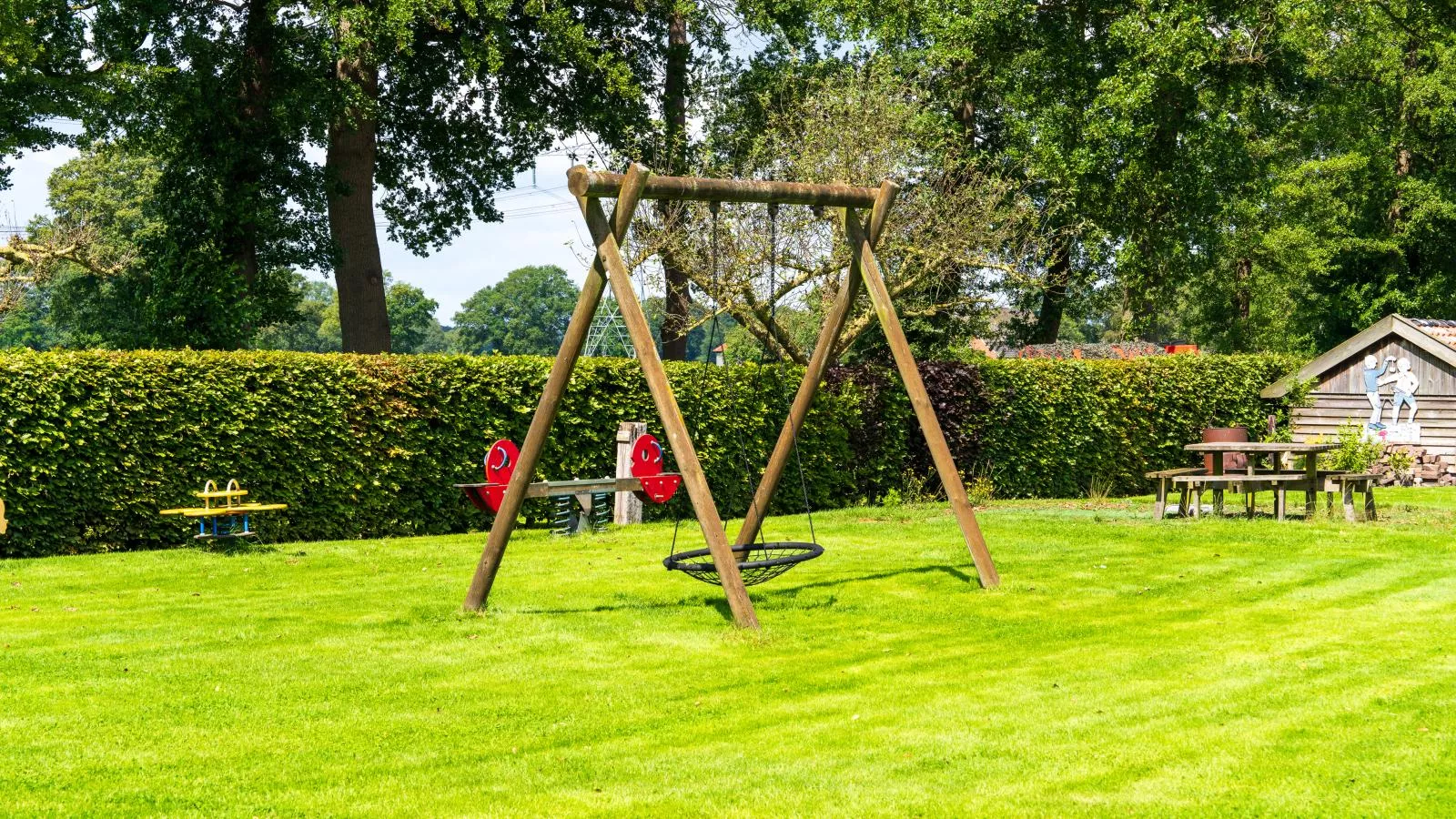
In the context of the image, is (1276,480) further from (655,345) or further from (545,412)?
(545,412)

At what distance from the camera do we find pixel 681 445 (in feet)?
29.6

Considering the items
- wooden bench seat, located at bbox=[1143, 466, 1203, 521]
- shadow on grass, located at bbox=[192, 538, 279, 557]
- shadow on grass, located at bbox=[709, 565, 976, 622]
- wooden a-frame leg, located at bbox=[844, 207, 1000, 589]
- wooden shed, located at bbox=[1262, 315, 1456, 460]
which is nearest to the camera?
shadow on grass, located at bbox=[709, 565, 976, 622]

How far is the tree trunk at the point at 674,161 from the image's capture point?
21844mm

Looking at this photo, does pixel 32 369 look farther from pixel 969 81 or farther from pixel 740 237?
pixel 969 81

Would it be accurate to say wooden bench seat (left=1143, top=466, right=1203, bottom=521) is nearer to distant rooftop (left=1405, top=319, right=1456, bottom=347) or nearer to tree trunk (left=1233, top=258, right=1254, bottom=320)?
distant rooftop (left=1405, top=319, right=1456, bottom=347)

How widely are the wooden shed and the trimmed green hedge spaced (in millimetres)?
4638

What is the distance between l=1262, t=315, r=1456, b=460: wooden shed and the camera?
77.9 ft

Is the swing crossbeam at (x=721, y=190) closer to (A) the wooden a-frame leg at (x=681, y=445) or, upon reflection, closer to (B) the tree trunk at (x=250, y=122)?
(A) the wooden a-frame leg at (x=681, y=445)

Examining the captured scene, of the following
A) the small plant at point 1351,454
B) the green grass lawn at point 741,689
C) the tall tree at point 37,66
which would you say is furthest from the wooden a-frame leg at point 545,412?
the tall tree at point 37,66

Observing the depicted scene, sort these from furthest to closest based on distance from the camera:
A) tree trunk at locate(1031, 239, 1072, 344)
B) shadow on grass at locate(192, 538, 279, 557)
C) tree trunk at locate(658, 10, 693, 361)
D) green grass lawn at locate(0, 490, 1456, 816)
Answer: tree trunk at locate(1031, 239, 1072, 344), tree trunk at locate(658, 10, 693, 361), shadow on grass at locate(192, 538, 279, 557), green grass lawn at locate(0, 490, 1456, 816)

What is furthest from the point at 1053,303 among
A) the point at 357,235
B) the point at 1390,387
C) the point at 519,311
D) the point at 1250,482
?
the point at 519,311

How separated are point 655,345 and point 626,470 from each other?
763 centimetres

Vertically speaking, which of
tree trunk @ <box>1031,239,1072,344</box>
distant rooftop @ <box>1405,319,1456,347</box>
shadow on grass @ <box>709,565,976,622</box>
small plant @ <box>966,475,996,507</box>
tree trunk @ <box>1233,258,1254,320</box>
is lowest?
shadow on grass @ <box>709,565,976,622</box>

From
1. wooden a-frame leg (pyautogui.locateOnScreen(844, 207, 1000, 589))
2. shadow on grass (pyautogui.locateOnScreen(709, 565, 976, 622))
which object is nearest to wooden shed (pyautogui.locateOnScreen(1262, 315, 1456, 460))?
shadow on grass (pyautogui.locateOnScreen(709, 565, 976, 622))
